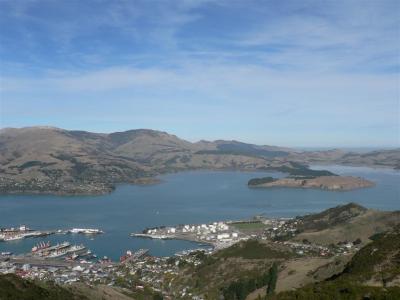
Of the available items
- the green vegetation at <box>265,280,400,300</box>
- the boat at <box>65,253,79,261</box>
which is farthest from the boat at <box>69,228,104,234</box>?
the green vegetation at <box>265,280,400,300</box>

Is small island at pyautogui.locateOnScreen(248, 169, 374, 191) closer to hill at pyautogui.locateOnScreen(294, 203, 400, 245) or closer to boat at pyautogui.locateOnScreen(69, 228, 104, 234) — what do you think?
→ hill at pyautogui.locateOnScreen(294, 203, 400, 245)

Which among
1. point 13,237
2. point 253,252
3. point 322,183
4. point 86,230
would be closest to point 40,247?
point 13,237

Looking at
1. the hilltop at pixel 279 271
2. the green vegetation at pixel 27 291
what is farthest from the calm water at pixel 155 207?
the green vegetation at pixel 27 291

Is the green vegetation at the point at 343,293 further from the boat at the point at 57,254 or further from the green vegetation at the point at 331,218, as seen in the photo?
the green vegetation at the point at 331,218

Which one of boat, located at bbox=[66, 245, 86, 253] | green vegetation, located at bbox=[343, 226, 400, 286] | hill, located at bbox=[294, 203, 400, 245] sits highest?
green vegetation, located at bbox=[343, 226, 400, 286]

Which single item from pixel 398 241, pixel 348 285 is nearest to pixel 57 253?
pixel 398 241

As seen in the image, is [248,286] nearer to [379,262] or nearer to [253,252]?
[379,262]

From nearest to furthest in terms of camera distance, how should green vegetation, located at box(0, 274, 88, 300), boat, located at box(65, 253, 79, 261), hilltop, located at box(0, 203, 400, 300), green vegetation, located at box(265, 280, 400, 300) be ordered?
green vegetation, located at box(265, 280, 400, 300), hilltop, located at box(0, 203, 400, 300), green vegetation, located at box(0, 274, 88, 300), boat, located at box(65, 253, 79, 261)
